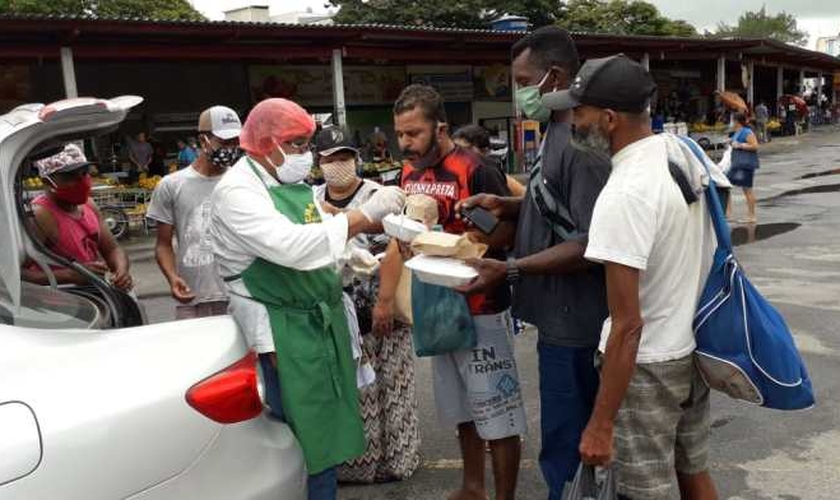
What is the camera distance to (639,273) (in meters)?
2.14

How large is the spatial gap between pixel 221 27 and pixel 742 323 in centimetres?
1397

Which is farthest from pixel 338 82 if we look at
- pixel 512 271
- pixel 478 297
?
pixel 512 271

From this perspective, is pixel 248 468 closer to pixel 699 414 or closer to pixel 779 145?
pixel 699 414

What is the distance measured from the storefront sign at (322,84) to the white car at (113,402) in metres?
18.2

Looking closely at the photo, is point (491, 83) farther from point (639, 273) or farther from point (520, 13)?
point (639, 273)

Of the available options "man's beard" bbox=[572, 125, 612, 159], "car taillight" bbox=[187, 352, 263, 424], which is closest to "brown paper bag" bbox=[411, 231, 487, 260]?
"man's beard" bbox=[572, 125, 612, 159]

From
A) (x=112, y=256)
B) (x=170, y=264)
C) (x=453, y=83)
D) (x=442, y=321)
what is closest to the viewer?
(x=442, y=321)

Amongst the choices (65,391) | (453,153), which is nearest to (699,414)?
(453,153)

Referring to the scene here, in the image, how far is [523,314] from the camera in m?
2.73

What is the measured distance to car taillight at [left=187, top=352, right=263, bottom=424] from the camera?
1977 millimetres

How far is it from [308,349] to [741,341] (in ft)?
4.62

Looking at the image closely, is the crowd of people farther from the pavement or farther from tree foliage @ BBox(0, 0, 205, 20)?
tree foliage @ BBox(0, 0, 205, 20)

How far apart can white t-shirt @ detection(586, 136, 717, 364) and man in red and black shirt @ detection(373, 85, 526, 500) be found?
86cm

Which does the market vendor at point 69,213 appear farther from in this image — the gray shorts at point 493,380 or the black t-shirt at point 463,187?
the gray shorts at point 493,380
